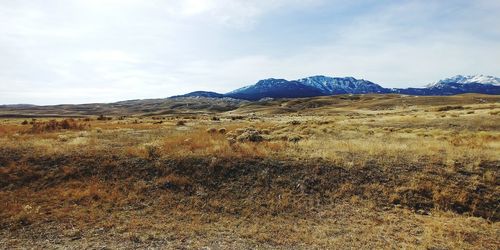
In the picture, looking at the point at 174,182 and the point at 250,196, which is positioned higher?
the point at 174,182

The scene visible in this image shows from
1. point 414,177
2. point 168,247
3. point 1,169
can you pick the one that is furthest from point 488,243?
point 1,169

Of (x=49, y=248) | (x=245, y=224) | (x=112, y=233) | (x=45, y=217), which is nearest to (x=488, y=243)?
(x=245, y=224)

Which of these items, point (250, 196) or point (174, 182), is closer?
point (250, 196)

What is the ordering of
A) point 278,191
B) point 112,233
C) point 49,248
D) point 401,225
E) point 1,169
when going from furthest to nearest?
point 1,169 → point 278,191 → point 401,225 → point 112,233 → point 49,248

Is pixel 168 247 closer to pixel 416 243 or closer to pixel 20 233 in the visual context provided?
pixel 20 233

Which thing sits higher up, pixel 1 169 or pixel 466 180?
pixel 1 169

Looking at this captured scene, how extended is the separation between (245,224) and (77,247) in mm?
6237

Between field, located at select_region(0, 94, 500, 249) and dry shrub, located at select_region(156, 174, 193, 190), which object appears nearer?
field, located at select_region(0, 94, 500, 249)

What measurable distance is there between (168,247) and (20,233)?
19.5 feet

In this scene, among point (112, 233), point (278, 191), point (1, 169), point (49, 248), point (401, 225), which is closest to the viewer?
point (49, 248)

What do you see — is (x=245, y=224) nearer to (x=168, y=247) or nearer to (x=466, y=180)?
(x=168, y=247)

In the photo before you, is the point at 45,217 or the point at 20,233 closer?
the point at 20,233

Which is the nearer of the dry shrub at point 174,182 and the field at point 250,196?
the field at point 250,196

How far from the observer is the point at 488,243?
42.5 feet
